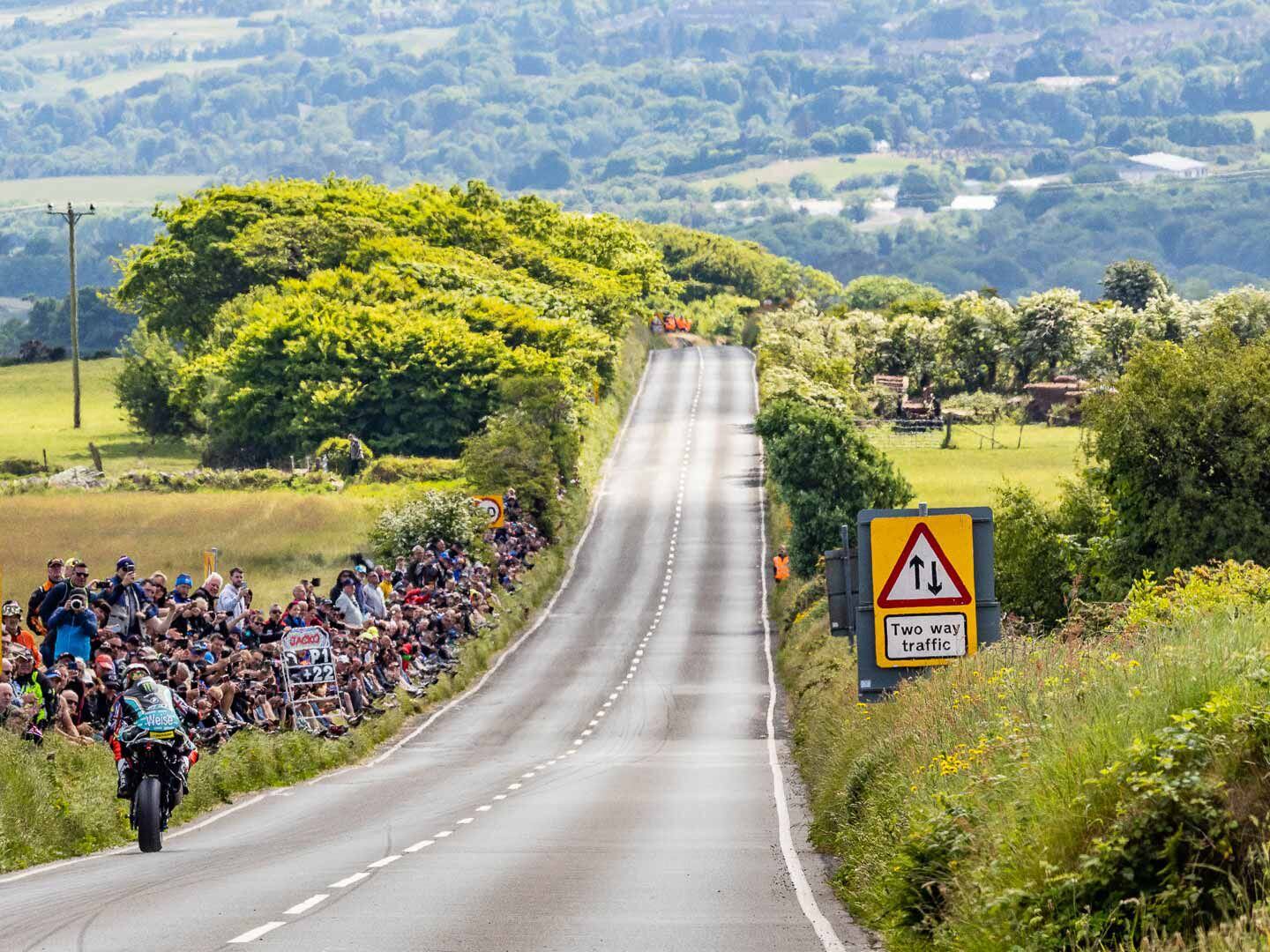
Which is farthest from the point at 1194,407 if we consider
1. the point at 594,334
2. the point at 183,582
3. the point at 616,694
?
the point at 594,334

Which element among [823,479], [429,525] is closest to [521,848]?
[429,525]

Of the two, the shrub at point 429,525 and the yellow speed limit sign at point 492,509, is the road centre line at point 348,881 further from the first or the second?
the yellow speed limit sign at point 492,509

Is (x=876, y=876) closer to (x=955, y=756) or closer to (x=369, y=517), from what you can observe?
(x=955, y=756)

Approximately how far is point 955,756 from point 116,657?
1558cm

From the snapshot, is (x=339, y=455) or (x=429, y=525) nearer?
(x=429, y=525)

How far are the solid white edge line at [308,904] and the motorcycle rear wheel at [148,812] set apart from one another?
15.6 ft

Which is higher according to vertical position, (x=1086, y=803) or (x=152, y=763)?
(x=1086, y=803)

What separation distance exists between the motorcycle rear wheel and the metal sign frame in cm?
1275

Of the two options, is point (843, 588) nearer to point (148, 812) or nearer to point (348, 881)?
point (148, 812)

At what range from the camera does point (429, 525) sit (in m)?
63.1

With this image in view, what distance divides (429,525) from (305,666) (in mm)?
29780

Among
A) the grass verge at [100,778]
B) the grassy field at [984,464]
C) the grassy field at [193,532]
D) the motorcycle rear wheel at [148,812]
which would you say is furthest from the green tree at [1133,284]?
the motorcycle rear wheel at [148,812]

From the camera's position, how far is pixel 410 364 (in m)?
94.3

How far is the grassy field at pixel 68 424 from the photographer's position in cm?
9738
